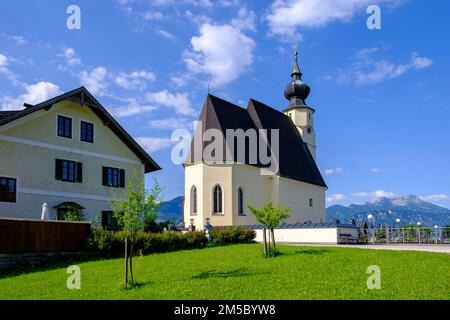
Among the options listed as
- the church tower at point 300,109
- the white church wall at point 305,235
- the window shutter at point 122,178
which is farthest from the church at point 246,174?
the window shutter at point 122,178

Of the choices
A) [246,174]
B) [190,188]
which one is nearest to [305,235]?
[246,174]

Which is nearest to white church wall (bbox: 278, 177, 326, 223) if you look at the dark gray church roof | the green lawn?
the dark gray church roof

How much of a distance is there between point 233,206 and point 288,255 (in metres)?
18.6

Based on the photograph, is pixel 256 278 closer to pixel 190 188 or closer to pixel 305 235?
pixel 305 235

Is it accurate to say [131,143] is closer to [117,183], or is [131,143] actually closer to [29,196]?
[117,183]

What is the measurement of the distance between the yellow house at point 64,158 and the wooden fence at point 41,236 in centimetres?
390

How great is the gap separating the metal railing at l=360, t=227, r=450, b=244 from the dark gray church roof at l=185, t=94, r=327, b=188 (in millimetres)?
12776

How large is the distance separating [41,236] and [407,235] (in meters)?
21.2

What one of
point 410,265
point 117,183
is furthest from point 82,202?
point 410,265

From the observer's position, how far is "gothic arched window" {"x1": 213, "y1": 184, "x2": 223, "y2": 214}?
36425 mm

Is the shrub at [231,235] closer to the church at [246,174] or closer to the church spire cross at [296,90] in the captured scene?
the church at [246,174]

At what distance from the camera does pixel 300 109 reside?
52.8 metres

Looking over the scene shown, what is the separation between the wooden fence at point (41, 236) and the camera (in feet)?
59.3
